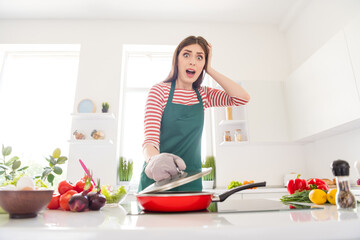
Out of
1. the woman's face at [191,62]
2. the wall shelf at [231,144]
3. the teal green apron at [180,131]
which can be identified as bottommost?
the teal green apron at [180,131]

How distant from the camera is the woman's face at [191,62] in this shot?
119 centimetres

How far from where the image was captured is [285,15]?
3.49 metres

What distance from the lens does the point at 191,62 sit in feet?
3.89

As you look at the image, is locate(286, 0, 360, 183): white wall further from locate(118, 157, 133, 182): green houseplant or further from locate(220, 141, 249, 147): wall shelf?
locate(118, 157, 133, 182): green houseplant

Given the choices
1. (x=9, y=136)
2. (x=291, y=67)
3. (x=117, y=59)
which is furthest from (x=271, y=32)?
(x=9, y=136)

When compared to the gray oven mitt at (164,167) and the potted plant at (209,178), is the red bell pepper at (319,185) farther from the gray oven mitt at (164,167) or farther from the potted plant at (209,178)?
the potted plant at (209,178)

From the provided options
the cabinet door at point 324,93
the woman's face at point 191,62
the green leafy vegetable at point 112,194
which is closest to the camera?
the green leafy vegetable at point 112,194

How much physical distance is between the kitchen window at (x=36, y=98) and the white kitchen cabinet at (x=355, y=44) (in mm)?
3212

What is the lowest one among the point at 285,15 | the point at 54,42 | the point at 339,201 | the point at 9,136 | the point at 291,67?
the point at 339,201

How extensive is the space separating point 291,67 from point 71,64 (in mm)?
3153

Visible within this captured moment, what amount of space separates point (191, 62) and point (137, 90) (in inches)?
96.2

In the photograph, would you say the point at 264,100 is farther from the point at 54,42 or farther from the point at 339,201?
the point at 54,42

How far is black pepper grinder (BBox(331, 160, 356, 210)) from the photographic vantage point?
614 millimetres

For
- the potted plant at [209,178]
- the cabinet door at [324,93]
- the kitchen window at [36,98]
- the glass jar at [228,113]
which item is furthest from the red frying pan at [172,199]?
the kitchen window at [36,98]
